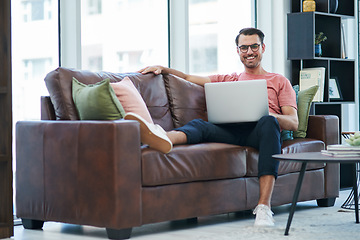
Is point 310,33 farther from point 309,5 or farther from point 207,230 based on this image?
point 207,230

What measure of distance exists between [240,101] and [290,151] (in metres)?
0.56

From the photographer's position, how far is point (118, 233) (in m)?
3.11

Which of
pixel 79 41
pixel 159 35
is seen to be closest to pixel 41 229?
pixel 79 41

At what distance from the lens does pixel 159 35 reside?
4961 mm

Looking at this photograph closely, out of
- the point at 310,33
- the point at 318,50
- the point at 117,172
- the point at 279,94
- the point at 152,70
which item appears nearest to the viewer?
the point at 117,172

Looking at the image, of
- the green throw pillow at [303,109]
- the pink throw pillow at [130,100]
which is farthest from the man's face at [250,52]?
the pink throw pillow at [130,100]

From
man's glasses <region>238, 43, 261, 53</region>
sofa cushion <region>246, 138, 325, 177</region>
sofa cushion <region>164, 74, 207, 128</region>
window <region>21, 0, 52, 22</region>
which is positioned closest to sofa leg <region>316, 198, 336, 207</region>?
sofa cushion <region>246, 138, 325, 177</region>

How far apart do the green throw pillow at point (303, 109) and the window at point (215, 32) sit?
1.15 metres

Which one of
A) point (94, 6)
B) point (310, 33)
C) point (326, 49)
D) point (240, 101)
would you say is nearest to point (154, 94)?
point (240, 101)

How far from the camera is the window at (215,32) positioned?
529 cm

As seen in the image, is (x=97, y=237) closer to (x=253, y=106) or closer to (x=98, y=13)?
(x=253, y=106)

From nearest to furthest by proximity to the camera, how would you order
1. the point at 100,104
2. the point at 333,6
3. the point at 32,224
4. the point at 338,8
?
the point at 100,104 → the point at 32,224 → the point at 333,6 → the point at 338,8

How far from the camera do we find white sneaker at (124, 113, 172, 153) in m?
3.19

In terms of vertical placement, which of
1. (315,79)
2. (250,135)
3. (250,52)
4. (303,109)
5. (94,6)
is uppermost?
(94,6)
